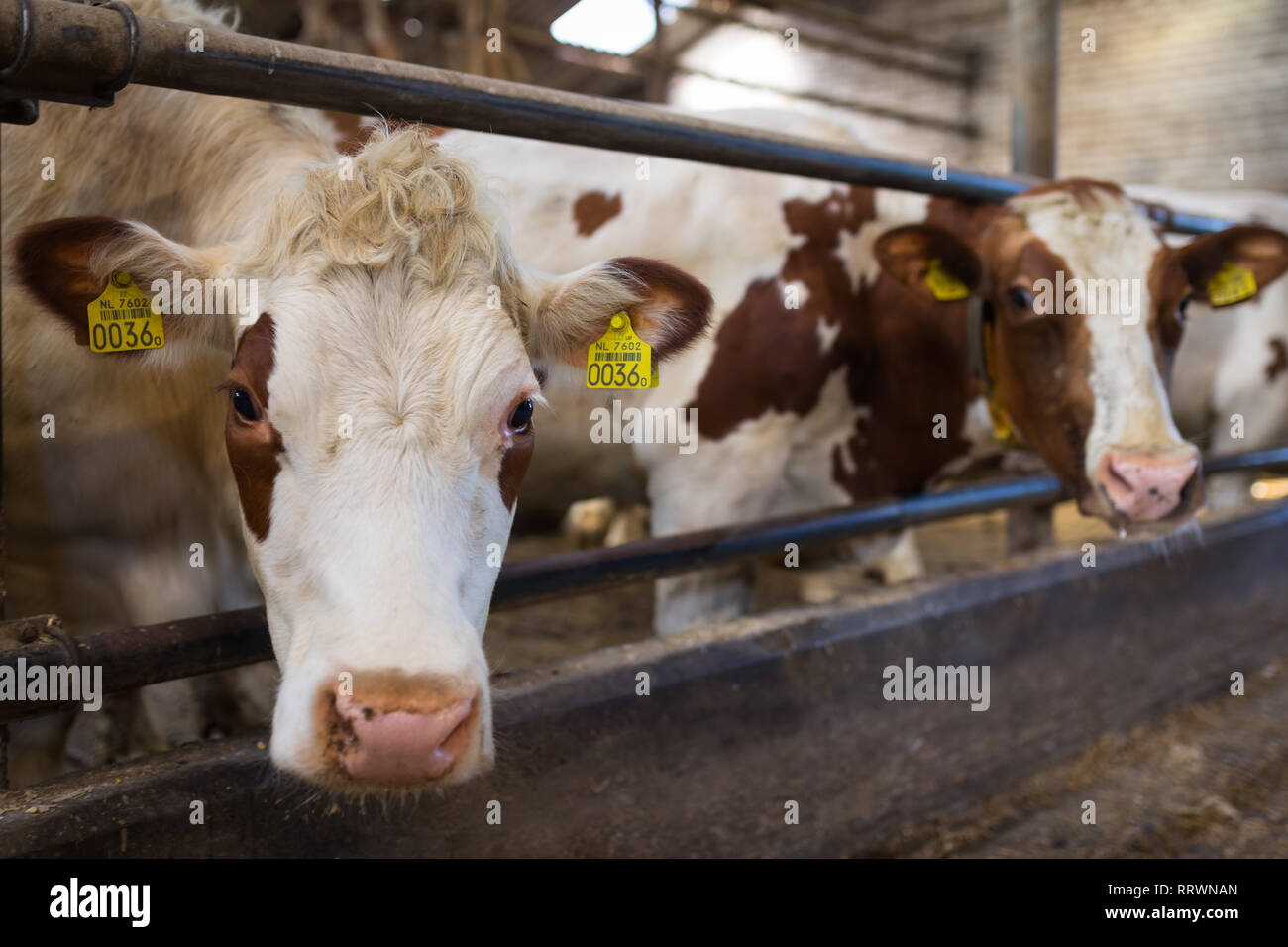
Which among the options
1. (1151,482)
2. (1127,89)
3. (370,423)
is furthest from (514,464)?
(1127,89)

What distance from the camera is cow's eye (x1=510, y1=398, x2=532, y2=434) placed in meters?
1.39

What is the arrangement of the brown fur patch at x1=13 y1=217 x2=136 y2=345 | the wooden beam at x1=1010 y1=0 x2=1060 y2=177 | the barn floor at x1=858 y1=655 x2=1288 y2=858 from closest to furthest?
the brown fur patch at x1=13 y1=217 x2=136 y2=345 < the barn floor at x1=858 y1=655 x2=1288 y2=858 < the wooden beam at x1=1010 y1=0 x2=1060 y2=177

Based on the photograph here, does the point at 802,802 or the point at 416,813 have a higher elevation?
the point at 416,813

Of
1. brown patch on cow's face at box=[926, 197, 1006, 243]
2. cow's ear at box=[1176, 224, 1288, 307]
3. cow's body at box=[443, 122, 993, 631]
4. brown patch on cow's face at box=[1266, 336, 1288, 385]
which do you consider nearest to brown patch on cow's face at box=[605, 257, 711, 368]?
cow's body at box=[443, 122, 993, 631]

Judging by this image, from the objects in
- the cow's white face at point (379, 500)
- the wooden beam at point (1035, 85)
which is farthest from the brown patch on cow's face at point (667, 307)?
the wooden beam at point (1035, 85)

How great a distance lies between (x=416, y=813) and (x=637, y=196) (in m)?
2.01

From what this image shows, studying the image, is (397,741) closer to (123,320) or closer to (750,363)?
(123,320)

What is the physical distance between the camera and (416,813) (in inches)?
64.9

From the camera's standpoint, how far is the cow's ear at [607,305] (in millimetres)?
1592

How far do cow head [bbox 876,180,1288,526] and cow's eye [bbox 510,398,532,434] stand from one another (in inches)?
62.6

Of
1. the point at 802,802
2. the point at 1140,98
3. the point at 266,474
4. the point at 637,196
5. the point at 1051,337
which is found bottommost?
the point at 802,802

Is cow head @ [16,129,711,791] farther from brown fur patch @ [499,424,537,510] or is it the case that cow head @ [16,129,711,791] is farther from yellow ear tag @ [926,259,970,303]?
yellow ear tag @ [926,259,970,303]
